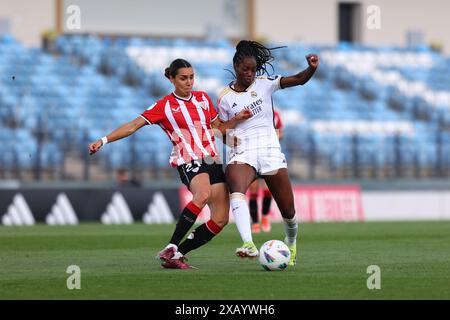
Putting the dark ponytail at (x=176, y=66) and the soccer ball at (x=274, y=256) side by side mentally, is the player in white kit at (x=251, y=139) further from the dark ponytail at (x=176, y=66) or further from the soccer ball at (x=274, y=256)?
the dark ponytail at (x=176, y=66)

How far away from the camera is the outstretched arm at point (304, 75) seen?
10.7 m

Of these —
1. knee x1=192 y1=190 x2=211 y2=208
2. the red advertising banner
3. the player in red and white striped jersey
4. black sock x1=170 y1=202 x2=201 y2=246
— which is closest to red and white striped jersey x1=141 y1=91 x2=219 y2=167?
the player in red and white striped jersey

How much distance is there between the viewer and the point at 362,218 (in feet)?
→ 82.3

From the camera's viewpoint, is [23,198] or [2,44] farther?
[2,44]

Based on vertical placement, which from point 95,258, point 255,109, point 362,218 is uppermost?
point 255,109

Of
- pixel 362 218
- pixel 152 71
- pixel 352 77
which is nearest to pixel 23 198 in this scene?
pixel 362 218

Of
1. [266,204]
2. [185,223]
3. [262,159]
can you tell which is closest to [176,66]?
[262,159]

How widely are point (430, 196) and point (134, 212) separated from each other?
7.57m

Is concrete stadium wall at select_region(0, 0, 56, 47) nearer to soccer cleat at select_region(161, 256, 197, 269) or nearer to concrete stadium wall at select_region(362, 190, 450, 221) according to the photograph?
concrete stadium wall at select_region(362, 190, 450, 221)

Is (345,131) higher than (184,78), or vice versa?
(184,78)

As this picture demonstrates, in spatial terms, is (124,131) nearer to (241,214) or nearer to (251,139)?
(251,139)

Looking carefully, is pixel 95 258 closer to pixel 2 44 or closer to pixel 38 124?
pixel 38 124
